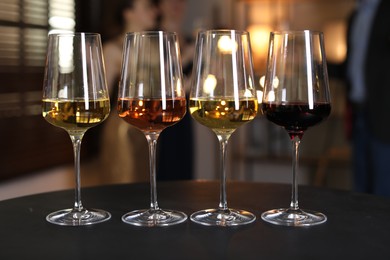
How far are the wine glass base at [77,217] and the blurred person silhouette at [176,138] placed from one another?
7.15 ft

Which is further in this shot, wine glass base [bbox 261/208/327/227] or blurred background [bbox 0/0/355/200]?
blurred background [bbox 0/0/355/200]

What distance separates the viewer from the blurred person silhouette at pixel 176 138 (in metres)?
3.12

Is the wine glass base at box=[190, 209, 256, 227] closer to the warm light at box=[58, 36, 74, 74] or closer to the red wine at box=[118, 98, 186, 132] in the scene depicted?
the red wine at box=[118, 98, 186, 132]

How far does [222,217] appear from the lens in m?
0.88

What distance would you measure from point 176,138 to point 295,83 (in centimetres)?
233

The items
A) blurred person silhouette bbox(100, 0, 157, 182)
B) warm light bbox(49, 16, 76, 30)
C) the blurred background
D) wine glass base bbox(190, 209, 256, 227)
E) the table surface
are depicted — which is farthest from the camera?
blurred person silhouette bbox(100, 0, 157, 182)

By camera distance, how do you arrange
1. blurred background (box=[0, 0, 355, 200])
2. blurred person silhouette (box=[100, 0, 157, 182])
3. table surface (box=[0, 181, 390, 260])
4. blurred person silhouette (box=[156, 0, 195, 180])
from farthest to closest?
blurred person silhouette (box=[156, 0, 195, 180]) < blurred person silhouette (box=[100, 0, 157, 182]) < blurred background (box=[0, 0, 355, 200]) < table surface (box=[0, 181, 390, 260])

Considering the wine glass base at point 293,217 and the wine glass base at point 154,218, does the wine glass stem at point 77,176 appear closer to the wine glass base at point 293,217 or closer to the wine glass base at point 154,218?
the wine glass base at point 154,218

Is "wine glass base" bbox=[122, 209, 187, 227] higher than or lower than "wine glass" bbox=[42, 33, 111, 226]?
lower

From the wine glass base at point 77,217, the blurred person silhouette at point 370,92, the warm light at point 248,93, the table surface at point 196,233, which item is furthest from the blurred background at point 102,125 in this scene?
the warm light at point 248,93

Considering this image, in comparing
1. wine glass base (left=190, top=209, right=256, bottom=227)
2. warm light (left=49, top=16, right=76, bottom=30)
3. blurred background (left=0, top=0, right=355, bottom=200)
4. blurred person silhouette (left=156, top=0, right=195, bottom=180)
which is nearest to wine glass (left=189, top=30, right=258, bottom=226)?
wine glass base (left=190, top=209, right=256, bottom=227)

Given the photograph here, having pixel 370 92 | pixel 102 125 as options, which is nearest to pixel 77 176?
pixel 370 92

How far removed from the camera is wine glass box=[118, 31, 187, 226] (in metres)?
0.88

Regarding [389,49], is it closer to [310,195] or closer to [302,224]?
[310,195]
